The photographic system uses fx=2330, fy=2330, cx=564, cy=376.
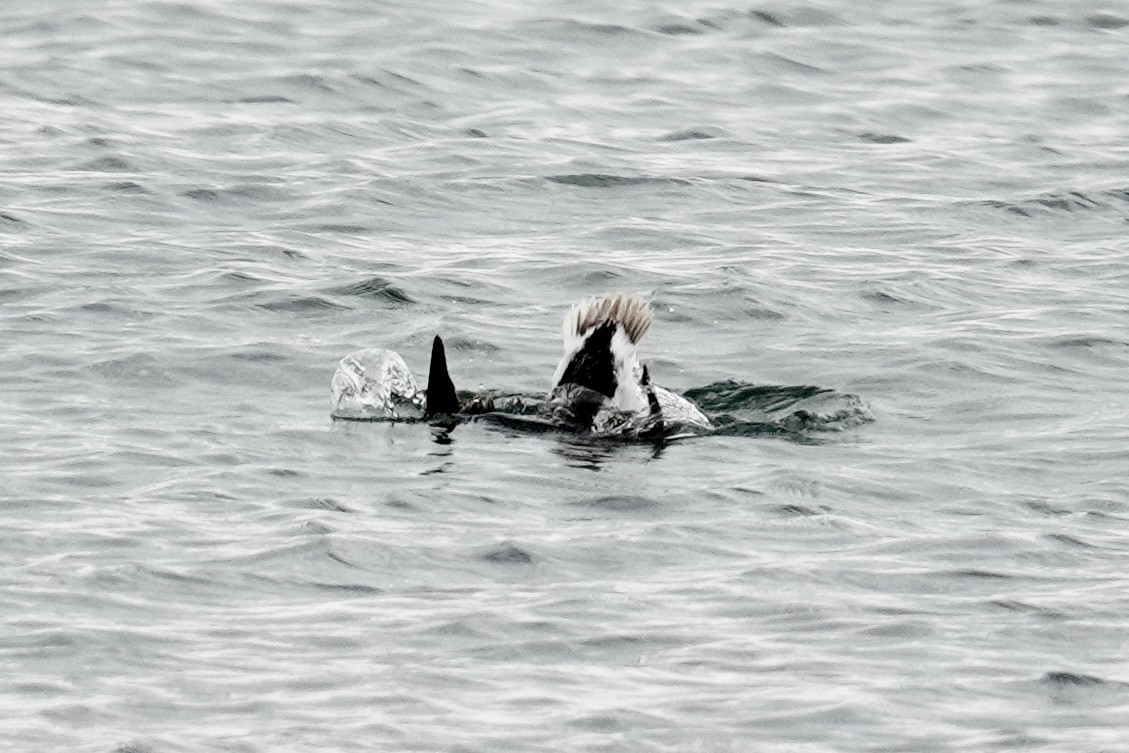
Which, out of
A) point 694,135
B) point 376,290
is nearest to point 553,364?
point 376,290

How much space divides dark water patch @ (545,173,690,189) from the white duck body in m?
6.07

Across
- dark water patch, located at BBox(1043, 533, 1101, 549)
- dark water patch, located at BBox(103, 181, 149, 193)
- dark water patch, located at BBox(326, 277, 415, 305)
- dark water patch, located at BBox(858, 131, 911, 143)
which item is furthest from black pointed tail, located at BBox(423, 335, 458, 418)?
dark water patch, located at BBox(858, 131, 911, 143)

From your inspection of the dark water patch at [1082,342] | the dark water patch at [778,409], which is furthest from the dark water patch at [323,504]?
the dark water patch at [1082,342]

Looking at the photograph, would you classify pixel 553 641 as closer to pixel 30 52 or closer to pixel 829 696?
pixel 829 696

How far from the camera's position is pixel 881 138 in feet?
64.8

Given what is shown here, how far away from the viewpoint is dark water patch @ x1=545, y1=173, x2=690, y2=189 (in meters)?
17.7

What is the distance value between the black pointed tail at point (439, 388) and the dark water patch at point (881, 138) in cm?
874

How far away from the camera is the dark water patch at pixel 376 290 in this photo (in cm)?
1437

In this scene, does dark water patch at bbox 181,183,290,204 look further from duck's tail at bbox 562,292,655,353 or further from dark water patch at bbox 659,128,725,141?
duck's tail at bbox 562,292,655,353

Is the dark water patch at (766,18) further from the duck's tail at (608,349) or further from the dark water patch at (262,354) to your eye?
the duck's tail at (608,349)

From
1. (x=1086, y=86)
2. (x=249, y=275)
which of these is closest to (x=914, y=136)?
(x=1086, y=86)

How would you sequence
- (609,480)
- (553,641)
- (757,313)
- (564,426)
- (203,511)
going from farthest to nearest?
(757,313) → (564,426) → (609,480) → (203,511) → (553,641)

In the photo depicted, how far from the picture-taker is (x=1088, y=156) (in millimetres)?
19188

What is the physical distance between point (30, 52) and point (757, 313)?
975 centimetres
